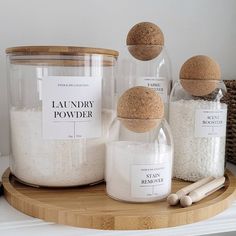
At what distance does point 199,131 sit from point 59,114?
201mm

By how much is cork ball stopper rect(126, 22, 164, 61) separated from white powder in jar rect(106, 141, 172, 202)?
15 cm

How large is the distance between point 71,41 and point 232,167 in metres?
0.38

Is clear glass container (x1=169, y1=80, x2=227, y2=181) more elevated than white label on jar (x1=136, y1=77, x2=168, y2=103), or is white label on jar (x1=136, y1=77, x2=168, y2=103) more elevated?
white label on jar (x1=136, y1=77, x2=168, y2=103)

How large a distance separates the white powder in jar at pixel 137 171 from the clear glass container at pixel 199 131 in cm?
8

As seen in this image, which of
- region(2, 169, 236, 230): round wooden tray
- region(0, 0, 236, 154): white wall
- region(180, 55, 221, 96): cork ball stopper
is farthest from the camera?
region(0, 0, 236, 154): white wall

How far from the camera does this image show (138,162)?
44 cm

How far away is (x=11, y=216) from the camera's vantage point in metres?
0.43

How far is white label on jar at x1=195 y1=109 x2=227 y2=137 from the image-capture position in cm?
52

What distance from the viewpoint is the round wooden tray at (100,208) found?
40 centimetres

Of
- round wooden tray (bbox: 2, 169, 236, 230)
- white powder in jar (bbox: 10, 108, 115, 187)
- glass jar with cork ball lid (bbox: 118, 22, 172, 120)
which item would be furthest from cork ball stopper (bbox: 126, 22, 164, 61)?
round wooden tray (bbox: 2, 169, 236, 230)

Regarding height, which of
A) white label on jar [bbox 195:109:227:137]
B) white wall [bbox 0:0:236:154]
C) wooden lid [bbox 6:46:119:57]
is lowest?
white label on jar [bbox 195:109:227:137]

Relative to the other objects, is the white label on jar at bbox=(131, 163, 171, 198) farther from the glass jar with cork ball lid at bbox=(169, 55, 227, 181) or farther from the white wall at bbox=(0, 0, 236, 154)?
the white wall at bbox=(0, 0, 236, 154)

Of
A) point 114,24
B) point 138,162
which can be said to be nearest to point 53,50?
point 138,162

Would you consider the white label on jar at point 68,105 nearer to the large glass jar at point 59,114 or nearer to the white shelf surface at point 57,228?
the large glass jar at point 59,114
